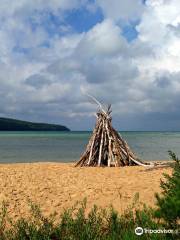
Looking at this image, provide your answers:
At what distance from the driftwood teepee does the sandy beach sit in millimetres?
2696

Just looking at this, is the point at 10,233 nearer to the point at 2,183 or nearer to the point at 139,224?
the point at 139,224

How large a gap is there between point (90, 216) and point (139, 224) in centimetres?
73

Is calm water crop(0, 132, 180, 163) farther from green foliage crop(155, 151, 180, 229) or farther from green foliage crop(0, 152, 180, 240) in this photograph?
green foliage crop(155, 151, 180, 229)

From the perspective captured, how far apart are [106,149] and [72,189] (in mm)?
6490

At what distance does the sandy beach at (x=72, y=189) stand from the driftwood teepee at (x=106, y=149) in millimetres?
2696

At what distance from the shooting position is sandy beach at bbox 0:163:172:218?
8109mm

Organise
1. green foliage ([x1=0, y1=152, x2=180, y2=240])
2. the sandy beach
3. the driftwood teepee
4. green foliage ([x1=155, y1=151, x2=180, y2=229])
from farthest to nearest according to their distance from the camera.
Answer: the driftwood teepee < the sandy beach < green foliage ([x1=0, y1=152, x2=180, y2=240]) < green foliage ([x1=155, y1=151, x2=180, y2=229])

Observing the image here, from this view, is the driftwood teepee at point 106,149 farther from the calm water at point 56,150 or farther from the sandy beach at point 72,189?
the calm water at point 56,150

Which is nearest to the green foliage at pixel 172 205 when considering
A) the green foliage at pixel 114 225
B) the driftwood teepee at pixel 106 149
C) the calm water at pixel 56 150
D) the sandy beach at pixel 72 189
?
the green foliage at pixel 114 225

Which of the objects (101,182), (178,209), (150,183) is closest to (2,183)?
(101,182)

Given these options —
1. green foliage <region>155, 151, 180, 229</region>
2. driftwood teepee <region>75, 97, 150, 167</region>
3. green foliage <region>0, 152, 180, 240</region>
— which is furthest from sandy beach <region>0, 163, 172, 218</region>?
driftwood teepee <region>75, 97, 150, 167</region>

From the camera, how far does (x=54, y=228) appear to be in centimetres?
635

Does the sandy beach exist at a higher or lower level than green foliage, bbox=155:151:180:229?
lower

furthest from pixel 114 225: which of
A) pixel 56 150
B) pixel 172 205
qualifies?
pixel 56 150
